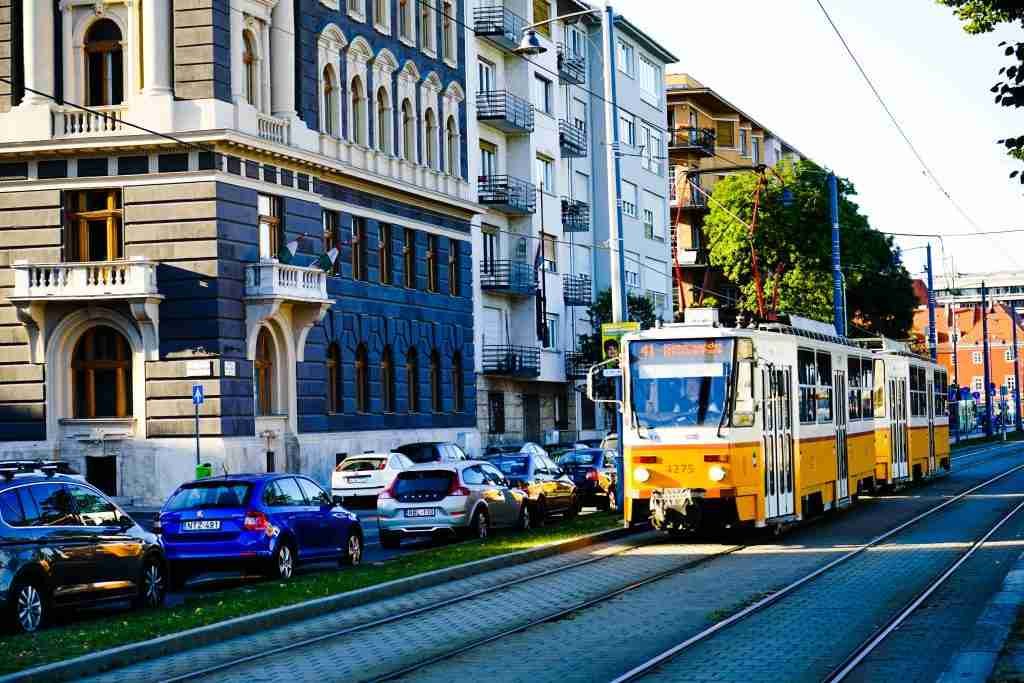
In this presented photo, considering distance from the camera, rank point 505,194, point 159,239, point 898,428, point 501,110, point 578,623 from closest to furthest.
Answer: point 578,623
point 898,428
point 159,239
point 501,110
point 505,194

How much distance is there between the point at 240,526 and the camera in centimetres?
2206

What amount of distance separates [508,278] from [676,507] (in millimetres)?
38683

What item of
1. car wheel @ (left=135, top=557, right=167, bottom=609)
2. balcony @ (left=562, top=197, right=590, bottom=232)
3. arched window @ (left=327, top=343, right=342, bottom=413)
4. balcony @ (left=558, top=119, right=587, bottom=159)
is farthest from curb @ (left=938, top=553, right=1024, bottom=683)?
balcony @ (left=558, top=119, right=587, bottom=159)

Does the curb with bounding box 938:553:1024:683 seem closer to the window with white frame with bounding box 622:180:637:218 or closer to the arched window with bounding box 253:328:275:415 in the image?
the arched window with bounding box 253:328:275:415

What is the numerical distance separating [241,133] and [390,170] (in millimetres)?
9835

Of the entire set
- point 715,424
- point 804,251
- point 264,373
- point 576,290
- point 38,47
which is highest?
point 38,47

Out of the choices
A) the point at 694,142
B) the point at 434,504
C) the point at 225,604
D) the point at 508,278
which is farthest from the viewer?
the point at 694,142

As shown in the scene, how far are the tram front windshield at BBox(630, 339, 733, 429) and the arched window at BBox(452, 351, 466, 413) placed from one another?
30.8 metres

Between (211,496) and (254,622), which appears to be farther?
(211,496)

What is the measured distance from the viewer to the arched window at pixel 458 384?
2205 inches

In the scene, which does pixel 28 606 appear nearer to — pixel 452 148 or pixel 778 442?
pixel 778 442

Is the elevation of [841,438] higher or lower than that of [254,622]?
higher

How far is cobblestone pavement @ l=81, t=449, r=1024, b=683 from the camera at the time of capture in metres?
13.6

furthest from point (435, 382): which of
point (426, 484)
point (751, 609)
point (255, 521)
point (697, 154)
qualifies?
point (697, 154)
